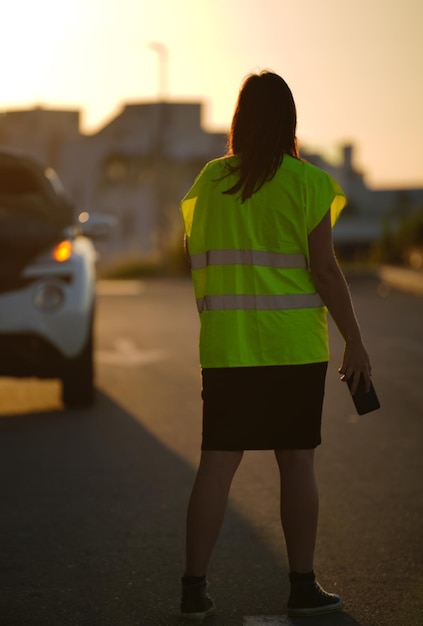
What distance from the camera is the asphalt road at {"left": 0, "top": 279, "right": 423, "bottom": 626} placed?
486 cm

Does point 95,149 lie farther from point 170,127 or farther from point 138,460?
point 138,460

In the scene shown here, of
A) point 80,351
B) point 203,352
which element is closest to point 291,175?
point 203,352

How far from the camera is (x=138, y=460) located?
306 inches

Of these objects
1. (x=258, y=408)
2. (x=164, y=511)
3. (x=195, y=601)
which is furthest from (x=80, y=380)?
(x=258, y=408)

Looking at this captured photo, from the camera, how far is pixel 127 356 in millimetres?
13648

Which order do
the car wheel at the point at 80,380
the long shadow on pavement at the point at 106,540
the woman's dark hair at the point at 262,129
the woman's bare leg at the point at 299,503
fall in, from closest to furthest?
1. the woman's dark hair at the point at 262,129
2. the woman's bare leg at the point at 299,503
3. the long shadow on pavement at the point at 106,540
4. the car wheel at the point at 80,380

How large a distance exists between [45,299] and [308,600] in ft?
17.1

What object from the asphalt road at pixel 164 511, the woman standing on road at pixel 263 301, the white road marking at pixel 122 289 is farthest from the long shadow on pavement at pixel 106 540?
the white road marking at pixel 122 289

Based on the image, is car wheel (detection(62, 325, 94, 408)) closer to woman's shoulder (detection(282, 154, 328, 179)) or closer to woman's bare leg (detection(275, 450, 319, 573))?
woman's bare leg (detection(275, 450, 319, 573))

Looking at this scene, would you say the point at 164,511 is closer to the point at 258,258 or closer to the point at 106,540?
the point at 106,540

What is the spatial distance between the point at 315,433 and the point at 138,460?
3329mm

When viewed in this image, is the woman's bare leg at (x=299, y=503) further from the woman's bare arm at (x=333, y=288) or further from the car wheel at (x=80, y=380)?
the car wheel at (x=80, y=380)

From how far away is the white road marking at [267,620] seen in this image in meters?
4.54

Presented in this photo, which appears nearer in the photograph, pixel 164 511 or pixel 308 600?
pixel 308 600
